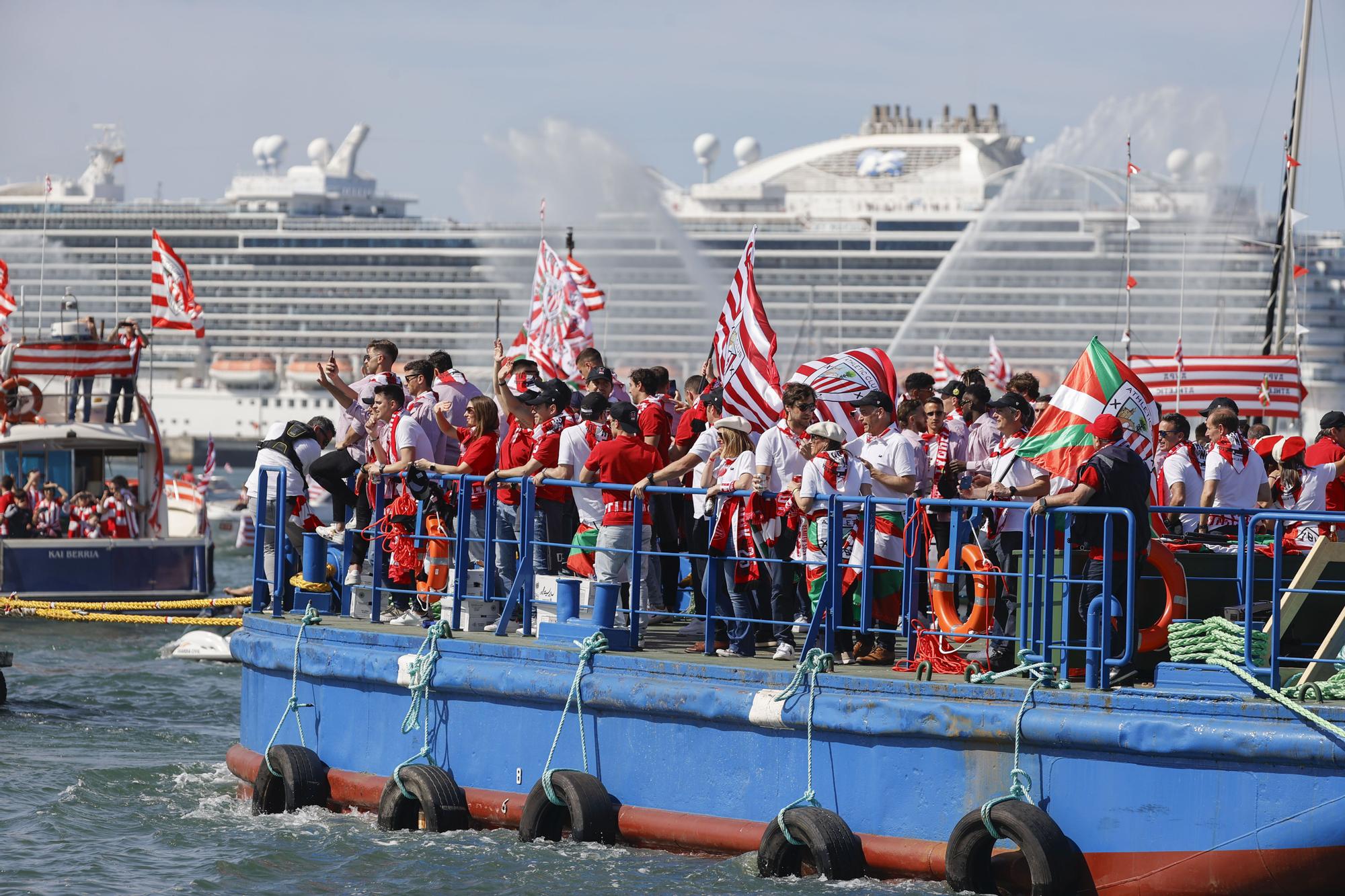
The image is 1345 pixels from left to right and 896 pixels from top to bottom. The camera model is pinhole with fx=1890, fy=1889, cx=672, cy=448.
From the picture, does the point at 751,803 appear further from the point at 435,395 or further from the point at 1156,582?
the point at 435,395

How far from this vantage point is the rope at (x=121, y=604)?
75.6 feet

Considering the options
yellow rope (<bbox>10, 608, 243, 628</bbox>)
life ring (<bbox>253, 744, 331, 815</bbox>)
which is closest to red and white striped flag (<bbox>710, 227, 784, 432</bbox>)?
life ring (<bbox>253, 744, 331, 815</bbox>)

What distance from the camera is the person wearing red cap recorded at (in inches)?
339

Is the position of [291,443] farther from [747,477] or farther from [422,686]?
[747,477]

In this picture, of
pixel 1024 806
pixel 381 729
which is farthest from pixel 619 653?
pixel 1024 806

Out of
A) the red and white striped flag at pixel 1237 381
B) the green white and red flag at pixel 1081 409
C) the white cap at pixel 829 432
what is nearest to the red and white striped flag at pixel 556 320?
the red and white striped flag at pixel 1237 381

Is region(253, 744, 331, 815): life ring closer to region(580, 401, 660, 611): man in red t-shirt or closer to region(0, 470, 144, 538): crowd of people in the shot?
region(580, 401, 660, 611): man in red t-shirt

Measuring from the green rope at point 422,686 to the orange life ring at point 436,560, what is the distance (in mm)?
933

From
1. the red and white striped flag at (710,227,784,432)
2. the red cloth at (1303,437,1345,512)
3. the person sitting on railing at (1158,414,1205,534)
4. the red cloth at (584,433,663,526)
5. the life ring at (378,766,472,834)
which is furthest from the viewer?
the red cloth at (1303,437,1345,512)

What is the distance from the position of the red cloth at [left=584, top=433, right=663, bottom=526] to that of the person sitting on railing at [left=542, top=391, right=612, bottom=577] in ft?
0.71

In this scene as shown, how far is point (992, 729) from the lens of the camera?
863 centimetres

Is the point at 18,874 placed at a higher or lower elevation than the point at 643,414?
lower

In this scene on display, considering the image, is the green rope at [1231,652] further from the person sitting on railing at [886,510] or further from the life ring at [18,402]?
the life ring at [18,402]

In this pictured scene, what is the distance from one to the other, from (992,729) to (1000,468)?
5.87 ft
